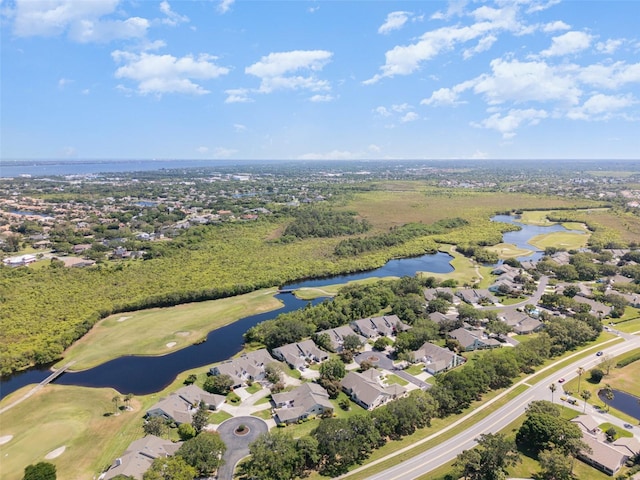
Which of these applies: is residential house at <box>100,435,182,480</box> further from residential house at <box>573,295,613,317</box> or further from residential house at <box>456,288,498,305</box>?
residential house at <box>573,295,613,317</box>

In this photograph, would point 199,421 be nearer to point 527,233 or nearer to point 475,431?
point 475,431

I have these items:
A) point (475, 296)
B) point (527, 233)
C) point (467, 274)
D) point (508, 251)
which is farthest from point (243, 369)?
point (527, 233)

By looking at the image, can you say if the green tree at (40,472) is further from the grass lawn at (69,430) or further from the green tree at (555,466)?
the green tree at (555,466)

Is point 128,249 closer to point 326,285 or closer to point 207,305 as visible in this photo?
point 207,305

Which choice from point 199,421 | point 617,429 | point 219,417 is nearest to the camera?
point 199,421

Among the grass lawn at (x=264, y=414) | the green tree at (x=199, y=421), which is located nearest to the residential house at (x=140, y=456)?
the green tree at (x=199, y=421)

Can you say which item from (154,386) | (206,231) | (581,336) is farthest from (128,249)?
(581,336)

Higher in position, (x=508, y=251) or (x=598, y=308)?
(x=508, y=251)
